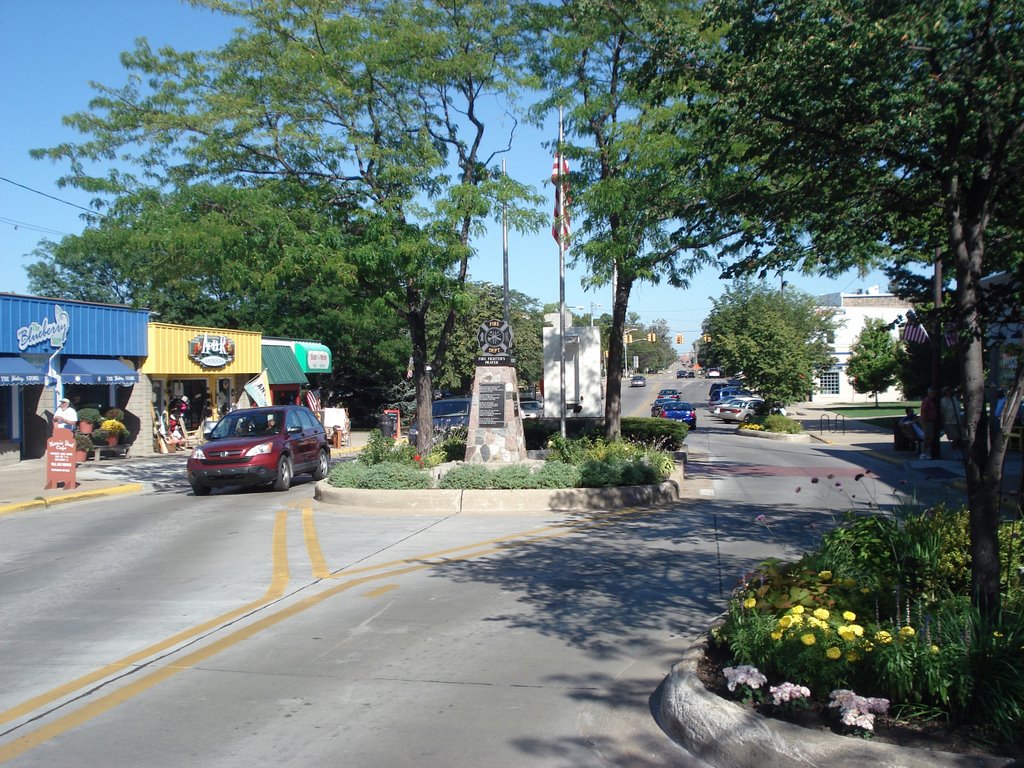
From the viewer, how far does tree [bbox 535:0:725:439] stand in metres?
15.6

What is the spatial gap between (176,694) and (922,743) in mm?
4449

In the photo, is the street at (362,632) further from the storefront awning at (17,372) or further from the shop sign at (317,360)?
the shop sign at (317,360)

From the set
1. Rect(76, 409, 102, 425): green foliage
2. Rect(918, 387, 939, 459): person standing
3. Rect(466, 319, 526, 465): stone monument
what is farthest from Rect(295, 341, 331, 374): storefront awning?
Rect(918, 387, 939, 459): person standing

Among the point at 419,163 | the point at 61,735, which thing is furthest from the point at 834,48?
the point at 419,163

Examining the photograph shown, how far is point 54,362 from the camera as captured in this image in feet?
83.9

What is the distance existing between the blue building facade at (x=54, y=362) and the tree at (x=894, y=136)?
2083cm

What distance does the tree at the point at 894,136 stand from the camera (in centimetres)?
585

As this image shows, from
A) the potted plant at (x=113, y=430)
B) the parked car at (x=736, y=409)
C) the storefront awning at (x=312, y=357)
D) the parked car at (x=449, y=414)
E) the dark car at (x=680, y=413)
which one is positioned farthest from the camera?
the parked car at (x=736, y=409)

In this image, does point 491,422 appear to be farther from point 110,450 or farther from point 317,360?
point 317,360

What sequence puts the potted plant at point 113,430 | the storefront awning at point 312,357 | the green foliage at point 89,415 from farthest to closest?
1. the storefront awning at point 312,357
2. the potted plant at point 113,430
3. the green foliage at point 89,415

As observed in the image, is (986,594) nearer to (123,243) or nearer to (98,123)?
(123,243)

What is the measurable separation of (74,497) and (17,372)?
775 centimetres

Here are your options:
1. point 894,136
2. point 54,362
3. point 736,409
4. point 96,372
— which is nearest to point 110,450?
point 96,372

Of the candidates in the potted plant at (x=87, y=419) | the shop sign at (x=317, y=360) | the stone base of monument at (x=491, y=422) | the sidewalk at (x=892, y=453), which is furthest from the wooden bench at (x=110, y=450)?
the sidewalk at (x=892, y=453)
